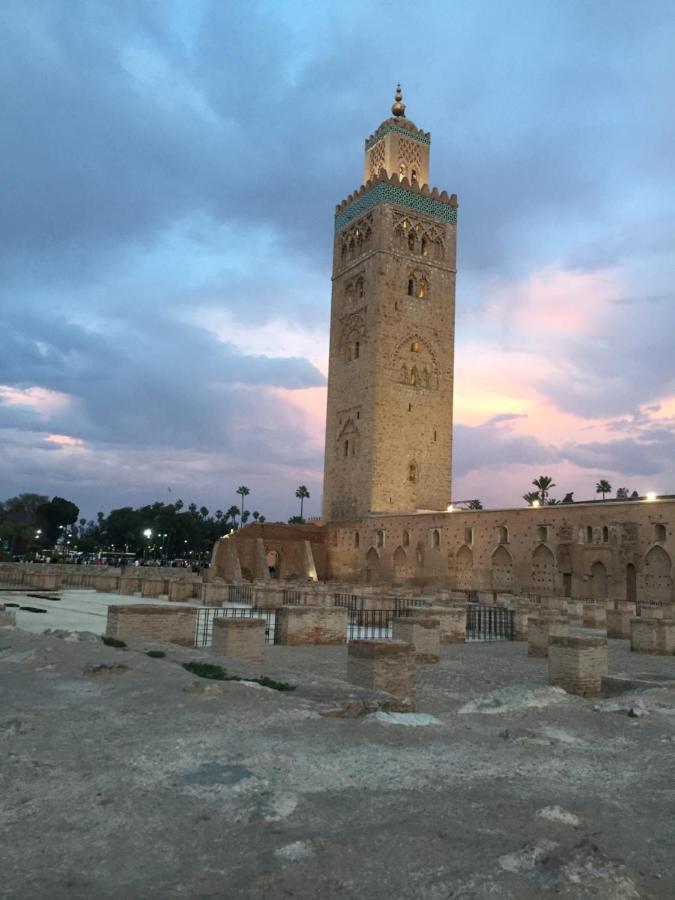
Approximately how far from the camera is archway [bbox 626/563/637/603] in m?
26.8

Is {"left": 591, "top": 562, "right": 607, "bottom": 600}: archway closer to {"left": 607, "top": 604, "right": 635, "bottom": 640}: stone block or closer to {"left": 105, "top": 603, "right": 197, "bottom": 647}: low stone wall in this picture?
{"left": 607, "top": 604, "right": 635, "bottom": 640}: stone block

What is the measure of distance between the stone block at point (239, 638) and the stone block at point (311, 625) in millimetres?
2993

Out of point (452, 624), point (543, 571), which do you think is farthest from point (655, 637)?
point (543, 571)

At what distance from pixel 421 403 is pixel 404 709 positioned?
37851mm

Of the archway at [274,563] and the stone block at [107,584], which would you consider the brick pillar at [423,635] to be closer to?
the stone block at [107,584]

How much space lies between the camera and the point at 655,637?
525 inches

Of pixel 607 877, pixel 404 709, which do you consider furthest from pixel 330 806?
pixel 404 709

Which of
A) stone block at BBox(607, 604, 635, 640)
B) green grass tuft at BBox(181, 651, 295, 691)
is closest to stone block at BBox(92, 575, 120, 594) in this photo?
stone block at BBox(607, 604, 635, 640)

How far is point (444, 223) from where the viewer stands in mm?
46344

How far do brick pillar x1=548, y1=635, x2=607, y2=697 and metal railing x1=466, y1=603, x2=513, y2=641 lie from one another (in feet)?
22.4

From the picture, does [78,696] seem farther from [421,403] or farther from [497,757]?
[421,403]

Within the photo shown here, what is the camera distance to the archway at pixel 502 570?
31.1 m

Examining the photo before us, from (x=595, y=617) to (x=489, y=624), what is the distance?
4.33m

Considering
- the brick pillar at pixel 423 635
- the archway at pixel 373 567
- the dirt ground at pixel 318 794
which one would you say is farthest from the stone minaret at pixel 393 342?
the dirt ground at pixel 318 794
